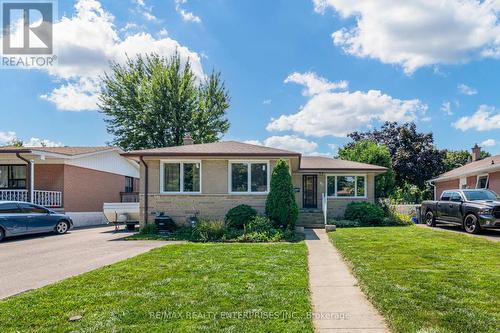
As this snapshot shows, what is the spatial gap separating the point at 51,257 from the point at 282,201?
25.8 ft

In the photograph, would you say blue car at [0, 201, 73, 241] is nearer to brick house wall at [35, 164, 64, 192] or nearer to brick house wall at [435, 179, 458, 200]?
brick house wall at [35, 164, 64, 192]

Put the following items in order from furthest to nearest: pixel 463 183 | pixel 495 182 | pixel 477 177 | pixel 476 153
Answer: pixel 476 153, pixel 463 183, pixel 477 177, pixel 495 182

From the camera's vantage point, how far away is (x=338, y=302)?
496 cm

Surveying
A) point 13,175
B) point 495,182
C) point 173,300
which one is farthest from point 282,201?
point 13,175

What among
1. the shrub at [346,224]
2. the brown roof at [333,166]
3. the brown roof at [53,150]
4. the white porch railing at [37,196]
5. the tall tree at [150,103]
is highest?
the tall tree at [150,103]

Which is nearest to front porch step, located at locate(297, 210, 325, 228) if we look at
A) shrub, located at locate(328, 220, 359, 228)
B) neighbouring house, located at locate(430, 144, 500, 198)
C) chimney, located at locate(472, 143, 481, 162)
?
shrub, located at locate(328, 220, 359, 228)

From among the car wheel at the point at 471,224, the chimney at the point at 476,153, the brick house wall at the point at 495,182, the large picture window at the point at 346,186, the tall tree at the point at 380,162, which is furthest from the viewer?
the chimney at the point at 476,153

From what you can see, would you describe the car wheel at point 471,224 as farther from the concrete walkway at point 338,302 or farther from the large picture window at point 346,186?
the concrete walkway at point 338,302

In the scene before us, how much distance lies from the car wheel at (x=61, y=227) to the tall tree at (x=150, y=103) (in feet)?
57.0

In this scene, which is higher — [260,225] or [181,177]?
[181,177]

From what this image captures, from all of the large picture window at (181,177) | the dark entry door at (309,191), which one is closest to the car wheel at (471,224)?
the dark entry door at (309,191)

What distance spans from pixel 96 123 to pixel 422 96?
92.4 ft

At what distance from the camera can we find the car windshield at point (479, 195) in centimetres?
1336

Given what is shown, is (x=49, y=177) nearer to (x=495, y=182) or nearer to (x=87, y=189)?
(x=87, y=189)
